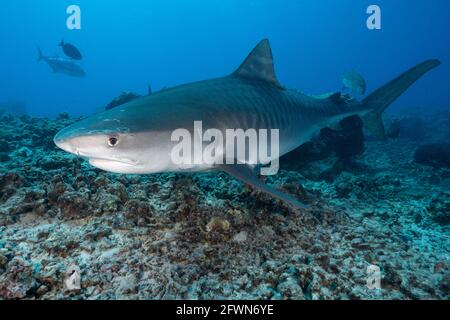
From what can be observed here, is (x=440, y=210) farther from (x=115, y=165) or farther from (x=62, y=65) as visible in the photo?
(x=62, y=65)

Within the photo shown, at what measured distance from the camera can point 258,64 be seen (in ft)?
16.0

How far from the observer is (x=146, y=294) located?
2248 millimetres

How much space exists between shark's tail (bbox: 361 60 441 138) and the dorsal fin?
99.5 inches

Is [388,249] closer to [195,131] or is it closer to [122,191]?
[195,131]

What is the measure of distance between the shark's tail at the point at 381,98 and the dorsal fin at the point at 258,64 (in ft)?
8.29

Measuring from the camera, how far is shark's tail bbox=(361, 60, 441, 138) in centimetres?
553

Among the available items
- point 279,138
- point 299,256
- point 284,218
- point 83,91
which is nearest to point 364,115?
point 279,138

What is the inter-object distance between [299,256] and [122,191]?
2148 millimetres

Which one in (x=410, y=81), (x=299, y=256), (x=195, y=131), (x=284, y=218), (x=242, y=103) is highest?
(x=410, y=81)

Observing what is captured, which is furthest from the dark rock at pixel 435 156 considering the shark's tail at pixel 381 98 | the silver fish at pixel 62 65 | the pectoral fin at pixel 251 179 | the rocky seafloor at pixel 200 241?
the silver fish at pixel 62 65

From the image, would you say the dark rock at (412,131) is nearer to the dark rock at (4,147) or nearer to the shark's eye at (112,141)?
the shark's eye at (112,141)

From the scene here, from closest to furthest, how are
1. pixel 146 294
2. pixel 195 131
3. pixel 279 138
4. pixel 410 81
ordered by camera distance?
pixel 146 294 < pixel 195 131 < pixel 279 138 < pixel 410 81

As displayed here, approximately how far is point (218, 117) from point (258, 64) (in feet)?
5.89

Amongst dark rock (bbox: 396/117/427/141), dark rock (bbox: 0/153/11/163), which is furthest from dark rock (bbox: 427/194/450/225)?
dark rock (bbox: 396/117/427/141)
